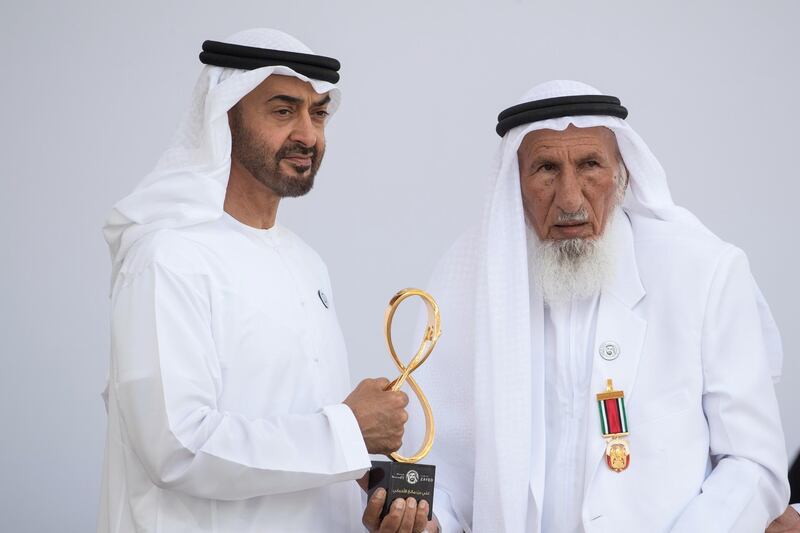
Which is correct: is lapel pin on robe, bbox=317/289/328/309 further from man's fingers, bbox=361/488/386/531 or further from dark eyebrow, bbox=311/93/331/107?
man's fingers, bbox=361/488/386/531

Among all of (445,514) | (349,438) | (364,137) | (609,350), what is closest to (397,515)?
(349,438)

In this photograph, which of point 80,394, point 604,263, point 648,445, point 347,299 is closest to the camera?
point 648,445

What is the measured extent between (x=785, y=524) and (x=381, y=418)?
1379 mm

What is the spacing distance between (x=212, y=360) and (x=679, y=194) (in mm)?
3653

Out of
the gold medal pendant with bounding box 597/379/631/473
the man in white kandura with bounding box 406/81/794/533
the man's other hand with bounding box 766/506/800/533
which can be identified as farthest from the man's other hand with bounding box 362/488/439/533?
the man's other hand with bounding box 766/506/800/533

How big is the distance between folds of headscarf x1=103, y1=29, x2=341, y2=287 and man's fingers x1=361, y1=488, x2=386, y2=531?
92 cm

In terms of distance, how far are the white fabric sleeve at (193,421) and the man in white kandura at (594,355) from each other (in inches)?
24.4

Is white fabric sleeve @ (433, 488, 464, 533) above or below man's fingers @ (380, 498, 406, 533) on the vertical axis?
below

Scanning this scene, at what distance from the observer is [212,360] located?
3.21 m

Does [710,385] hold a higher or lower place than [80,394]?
higher

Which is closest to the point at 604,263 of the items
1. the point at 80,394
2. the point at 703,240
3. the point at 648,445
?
the point at 703,240

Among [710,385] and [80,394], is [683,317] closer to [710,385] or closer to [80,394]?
[710,385]

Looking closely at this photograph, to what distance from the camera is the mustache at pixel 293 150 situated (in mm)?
3596

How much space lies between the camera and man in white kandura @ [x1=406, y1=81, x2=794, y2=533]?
3412mm
